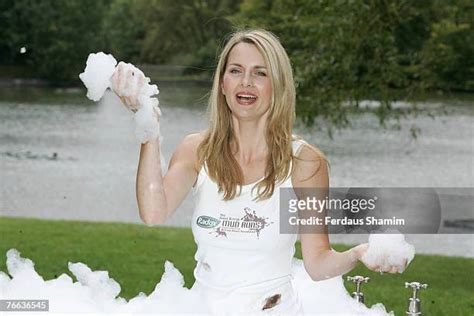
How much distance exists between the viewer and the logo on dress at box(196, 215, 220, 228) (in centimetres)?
123

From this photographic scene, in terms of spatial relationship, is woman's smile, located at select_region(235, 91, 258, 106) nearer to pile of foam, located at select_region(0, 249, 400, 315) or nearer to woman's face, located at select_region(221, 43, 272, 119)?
woman's face, located at select_region(221, 43, 272, 119)

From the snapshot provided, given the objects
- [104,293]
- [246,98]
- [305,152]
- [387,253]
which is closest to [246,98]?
[246,98]

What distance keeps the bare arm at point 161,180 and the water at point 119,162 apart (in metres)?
2.33

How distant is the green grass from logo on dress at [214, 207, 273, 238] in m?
1.35

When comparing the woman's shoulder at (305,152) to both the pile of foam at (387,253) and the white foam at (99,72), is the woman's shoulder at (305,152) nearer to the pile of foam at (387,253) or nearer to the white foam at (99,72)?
the pile of foam at (387,253)

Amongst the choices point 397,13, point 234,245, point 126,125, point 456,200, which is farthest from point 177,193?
point 456,200

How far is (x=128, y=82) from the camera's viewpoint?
111cm

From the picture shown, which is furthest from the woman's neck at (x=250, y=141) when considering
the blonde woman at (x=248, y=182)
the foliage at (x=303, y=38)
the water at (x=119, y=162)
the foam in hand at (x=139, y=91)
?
the water at (x=119, y=162)

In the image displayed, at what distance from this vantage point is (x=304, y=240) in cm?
125

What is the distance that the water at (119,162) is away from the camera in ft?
12.2

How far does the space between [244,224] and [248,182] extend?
0.06 metres

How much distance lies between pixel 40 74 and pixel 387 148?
159 centimetres

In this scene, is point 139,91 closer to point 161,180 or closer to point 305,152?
point 161,180

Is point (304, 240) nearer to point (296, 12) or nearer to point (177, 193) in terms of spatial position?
point (177, 193)
